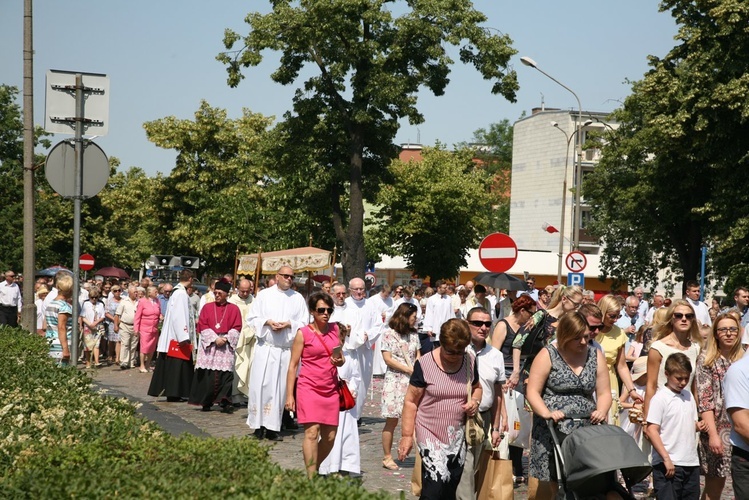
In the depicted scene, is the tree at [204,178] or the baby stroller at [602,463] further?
the tree at [204,178]

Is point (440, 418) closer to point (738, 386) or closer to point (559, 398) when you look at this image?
point (559, 398)

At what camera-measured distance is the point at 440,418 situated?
24.4ft

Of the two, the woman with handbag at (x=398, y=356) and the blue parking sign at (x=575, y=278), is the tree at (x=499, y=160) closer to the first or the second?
the blue parking sign at (x=575, y=278)

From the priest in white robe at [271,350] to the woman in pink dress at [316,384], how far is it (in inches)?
140

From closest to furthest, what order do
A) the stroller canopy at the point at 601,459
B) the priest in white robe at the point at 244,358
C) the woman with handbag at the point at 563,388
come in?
1. the stroller canopy at the point at 601,459
2. the woman with handbag at the point at 563,388
3. the priest in white robe at the point at 244,358

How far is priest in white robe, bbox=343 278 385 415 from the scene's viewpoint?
13.0m

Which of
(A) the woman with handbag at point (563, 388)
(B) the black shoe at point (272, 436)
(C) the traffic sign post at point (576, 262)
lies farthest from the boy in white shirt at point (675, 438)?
(C) the traffic sign post at point (576, 262)

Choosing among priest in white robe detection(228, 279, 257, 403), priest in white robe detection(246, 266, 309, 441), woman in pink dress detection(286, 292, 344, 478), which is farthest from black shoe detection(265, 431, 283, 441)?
woman in pink dress detection(286, 292, 344, 478)

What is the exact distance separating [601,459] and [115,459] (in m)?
2.66

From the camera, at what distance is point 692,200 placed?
41.2m

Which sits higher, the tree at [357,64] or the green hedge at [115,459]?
the tree at [357,64]

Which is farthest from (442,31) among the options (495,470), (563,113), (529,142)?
(529,142)

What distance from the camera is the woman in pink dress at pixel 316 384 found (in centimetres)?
921

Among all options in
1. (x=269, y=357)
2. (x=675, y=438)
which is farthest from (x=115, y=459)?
(x=269, y=357)
